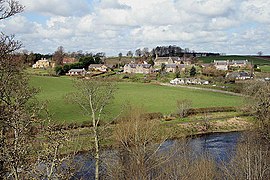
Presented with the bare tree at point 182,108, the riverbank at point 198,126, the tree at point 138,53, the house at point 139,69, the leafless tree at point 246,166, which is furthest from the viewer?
the tree at point 138,53

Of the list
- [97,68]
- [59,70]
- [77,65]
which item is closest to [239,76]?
[97,68]

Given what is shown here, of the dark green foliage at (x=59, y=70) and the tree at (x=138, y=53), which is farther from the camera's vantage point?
the tree at (x=138, y=53)

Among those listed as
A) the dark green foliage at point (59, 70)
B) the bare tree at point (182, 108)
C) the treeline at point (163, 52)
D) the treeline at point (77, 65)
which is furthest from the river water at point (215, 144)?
the treeline at point (163, 52)

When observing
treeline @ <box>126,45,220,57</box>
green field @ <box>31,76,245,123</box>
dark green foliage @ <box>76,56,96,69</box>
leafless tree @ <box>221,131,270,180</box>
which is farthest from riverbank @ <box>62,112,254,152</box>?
treeline @ <box>126,45,220,57</box>

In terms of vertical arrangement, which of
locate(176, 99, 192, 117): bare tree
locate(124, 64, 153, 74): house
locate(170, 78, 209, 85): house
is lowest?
locate(176, 99, 192, 117): bare tree

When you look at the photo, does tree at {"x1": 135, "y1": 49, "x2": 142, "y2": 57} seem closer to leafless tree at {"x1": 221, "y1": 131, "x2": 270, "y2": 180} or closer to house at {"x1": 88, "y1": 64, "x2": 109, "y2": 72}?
house at {"x1": 88, "y1": 64, "x2": 109, "y2": 72}

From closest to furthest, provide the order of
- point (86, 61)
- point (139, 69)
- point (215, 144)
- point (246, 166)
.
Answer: point (246, 166)
point (215, 144)
point (139, 69)
point (86, 61)

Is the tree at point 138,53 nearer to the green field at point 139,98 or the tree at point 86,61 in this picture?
the tree at point 86,61

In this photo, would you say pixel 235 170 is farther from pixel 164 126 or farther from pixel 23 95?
pixel 164 126

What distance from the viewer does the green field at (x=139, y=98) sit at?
160 ft

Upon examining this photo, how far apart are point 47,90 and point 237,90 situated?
43.8 m

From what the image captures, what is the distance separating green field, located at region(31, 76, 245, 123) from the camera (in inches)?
1918

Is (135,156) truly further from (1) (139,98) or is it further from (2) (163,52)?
(2) (163,52)

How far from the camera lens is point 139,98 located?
62188 millimetres
